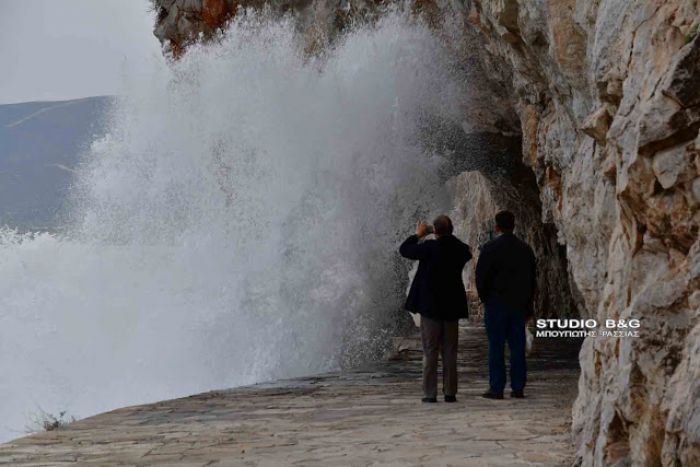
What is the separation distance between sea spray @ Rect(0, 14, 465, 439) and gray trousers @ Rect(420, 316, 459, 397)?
493 cm

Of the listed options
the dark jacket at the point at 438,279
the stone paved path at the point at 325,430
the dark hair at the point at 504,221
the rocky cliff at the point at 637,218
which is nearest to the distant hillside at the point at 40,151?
the stone paved path at the point at 325,430

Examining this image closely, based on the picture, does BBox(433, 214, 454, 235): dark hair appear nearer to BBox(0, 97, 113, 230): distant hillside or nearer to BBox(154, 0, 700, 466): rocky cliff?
BBox(154, 0, 700, 466): rocky cliff

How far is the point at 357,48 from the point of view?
15.1m

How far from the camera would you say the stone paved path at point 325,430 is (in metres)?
5.35

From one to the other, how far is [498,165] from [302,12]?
15.4 feet

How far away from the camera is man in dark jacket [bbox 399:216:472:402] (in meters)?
7.62

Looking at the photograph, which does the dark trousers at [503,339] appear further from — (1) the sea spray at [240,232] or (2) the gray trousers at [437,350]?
(1) the sea spray at [240,232]

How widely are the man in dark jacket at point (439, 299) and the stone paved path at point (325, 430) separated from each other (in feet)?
0.94

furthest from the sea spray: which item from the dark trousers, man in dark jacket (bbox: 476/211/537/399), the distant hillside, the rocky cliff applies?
the distant hillside

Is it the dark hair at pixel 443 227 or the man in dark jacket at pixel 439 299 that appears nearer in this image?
the man in dark jacket at pixel 439 299

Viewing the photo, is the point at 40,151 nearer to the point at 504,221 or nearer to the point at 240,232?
A: the point at 240,232

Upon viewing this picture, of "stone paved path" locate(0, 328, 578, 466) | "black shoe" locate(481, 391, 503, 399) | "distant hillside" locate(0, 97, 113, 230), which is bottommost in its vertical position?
"stone paved path" locate(0, 328, 578, 466)

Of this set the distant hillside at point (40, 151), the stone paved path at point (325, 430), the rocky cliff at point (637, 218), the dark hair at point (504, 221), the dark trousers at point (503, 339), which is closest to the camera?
the rocky cliff at point (637, 218)

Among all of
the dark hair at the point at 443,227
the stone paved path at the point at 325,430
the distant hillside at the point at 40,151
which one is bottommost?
the stone paved path at the point at 325,430
